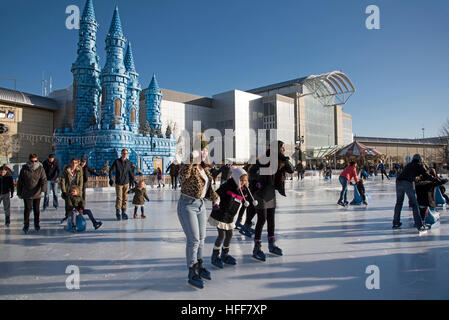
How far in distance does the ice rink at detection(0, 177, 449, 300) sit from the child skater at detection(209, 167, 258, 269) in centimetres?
21

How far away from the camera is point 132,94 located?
104 ft

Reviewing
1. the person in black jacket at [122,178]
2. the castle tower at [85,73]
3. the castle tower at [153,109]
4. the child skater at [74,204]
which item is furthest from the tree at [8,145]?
the child skater at [74,204]

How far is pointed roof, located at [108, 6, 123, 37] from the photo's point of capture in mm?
26844

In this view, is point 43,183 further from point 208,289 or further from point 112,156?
point 112,156

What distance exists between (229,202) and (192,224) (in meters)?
0.74

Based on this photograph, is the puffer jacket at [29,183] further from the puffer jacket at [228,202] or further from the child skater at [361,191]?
the child skater at [361,191]

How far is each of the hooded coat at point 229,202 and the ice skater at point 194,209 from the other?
48cm

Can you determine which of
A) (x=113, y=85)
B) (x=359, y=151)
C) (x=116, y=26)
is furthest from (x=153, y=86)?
(x=359, y=151)

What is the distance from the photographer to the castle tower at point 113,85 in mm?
25859

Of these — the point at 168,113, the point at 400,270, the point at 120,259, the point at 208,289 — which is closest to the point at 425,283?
the point at 400,270

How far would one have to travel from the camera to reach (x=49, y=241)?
16.2ft

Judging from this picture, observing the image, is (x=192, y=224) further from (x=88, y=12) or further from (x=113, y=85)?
(x=88, y=12)

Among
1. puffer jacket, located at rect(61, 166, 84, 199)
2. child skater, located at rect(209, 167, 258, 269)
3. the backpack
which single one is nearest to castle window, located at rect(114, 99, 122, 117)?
puffer jacket, located at rect(61, 166, 84, 199)
